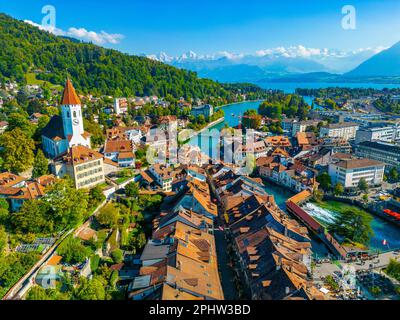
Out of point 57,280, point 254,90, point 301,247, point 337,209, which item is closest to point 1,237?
point 57,280

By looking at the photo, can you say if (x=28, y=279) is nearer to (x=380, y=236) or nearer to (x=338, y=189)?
(x=380, y=236)

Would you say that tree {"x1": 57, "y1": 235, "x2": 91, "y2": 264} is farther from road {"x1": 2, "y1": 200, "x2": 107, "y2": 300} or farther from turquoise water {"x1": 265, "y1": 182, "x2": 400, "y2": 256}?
turquoise water {"x1": 265, "y1": 182, "x2": 400, "y2": 256}

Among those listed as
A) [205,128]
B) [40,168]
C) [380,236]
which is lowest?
[380,236]

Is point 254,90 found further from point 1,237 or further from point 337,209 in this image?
point 1,237

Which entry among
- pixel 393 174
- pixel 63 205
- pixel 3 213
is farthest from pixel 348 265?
pixel 3 213

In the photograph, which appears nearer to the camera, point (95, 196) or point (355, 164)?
point (95, 196)
